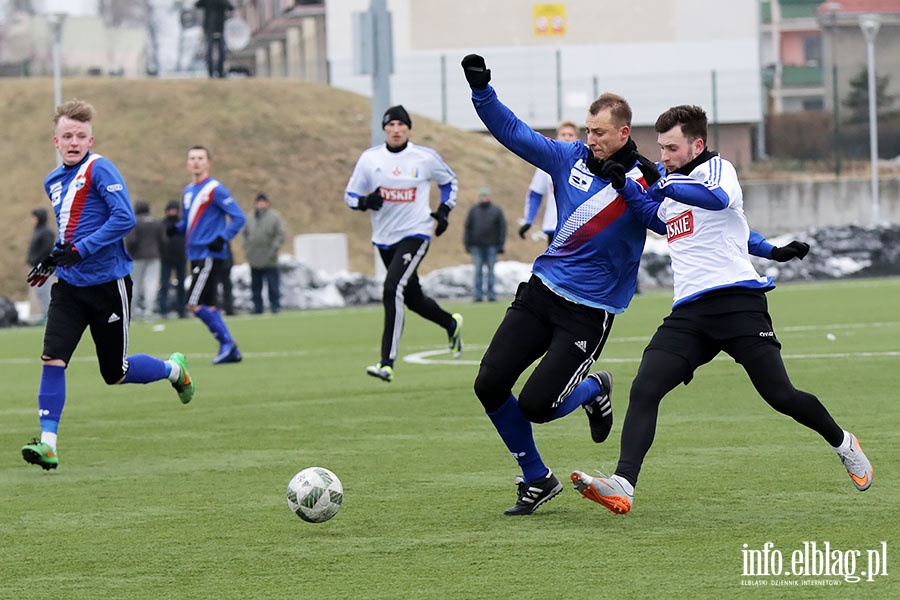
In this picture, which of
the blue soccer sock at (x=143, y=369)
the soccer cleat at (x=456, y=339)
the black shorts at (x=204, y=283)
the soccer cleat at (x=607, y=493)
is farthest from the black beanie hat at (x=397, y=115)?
the soccer cleat at (x=607, y=493)

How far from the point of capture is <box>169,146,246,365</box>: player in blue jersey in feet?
55.4

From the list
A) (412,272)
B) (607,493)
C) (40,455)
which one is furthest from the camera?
(412,272)

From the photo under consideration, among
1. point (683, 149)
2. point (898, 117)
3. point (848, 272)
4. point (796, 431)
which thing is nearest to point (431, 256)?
point (848, 272)

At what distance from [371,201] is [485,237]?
48.9ft

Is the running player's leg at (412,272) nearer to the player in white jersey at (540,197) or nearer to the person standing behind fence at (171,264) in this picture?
the player in white jersey at (540,197)

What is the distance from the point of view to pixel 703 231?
291 inches

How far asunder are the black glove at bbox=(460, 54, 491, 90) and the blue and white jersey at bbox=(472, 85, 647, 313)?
0.28ft

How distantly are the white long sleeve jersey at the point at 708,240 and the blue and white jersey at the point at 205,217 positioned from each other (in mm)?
9932

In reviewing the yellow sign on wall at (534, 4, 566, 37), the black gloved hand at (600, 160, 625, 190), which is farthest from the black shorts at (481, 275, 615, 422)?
the yellow sign on wall at (534, 4, 566, 37)

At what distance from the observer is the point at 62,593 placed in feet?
19.7

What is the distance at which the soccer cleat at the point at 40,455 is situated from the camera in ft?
30.3

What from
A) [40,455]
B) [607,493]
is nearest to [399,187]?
[40,455]

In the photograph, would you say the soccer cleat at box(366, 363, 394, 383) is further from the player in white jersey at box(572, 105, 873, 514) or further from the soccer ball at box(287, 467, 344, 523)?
the player in white jersey at box(572, 105, 873, 514)

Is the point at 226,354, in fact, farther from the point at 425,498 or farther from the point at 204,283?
the point at 425,498
